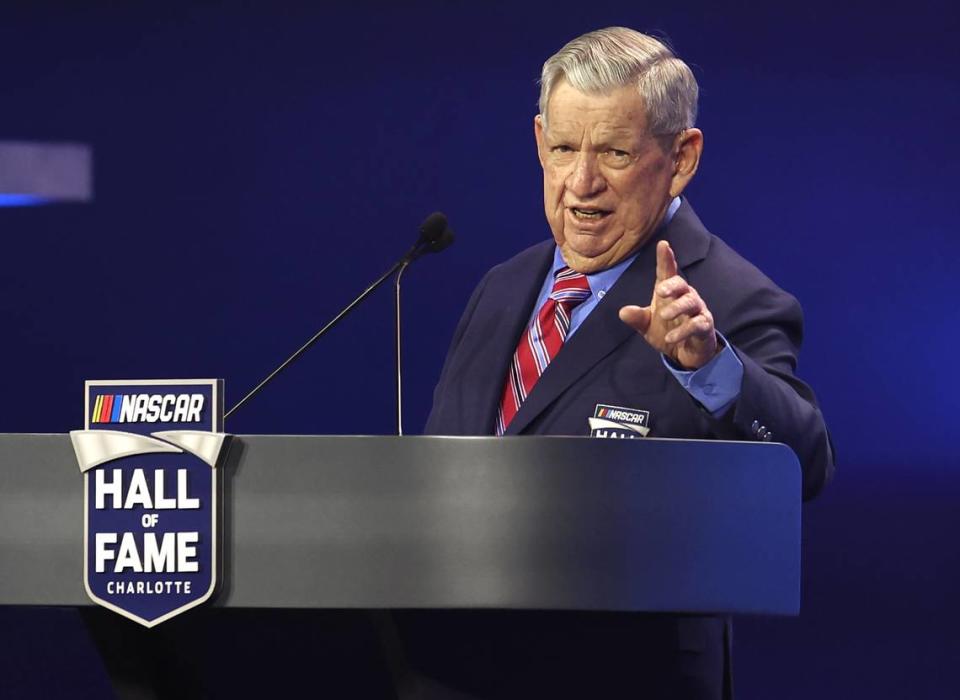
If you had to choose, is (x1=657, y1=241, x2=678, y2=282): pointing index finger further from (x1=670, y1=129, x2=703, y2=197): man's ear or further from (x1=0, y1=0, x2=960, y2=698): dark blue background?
(x1=0, y1=0, x2=960, y2=698): dark blue background

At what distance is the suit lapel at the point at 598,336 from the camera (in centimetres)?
153

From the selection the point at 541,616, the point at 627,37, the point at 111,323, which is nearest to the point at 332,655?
the point at 541,616

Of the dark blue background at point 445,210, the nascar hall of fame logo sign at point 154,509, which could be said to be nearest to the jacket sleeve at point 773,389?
the nascar hall of fame logo sign at point 154,509

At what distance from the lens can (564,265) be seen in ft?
5.93

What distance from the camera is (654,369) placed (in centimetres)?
153

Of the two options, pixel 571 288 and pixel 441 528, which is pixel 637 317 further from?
pixel 571 288

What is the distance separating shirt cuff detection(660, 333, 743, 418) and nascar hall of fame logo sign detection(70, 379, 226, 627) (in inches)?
17.8

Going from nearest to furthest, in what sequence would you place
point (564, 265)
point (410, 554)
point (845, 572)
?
point (410, 554), point (564, 265), point (845, 572)

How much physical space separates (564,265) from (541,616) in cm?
71

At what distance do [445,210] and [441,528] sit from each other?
1982 millimetres

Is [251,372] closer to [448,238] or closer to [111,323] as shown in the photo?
[111,323]

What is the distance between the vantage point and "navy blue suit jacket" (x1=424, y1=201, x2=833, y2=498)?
1.41m

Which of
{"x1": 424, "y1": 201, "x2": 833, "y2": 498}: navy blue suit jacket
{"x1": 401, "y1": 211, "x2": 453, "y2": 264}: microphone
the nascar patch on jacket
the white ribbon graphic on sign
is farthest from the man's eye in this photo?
the white ribbon graphic on sign

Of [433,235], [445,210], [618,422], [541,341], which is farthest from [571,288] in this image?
[445,210]
